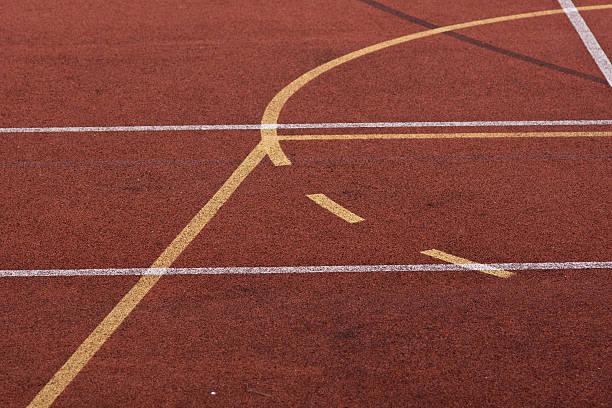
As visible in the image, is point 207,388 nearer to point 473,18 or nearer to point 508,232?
point 508,232

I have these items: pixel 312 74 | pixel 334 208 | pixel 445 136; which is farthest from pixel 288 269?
pixel 312 74

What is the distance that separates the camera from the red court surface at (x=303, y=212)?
5.14 metres

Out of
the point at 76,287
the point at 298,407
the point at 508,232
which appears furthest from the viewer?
the point at 508,232

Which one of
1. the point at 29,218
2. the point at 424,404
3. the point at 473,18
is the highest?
the point at 473,18

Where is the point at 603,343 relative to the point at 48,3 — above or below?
below

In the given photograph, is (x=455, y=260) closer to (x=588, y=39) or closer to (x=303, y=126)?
(x=303, y=126)

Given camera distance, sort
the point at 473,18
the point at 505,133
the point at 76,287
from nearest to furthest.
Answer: the point at 76,287 → the point at 505,133 → the point at 473,18

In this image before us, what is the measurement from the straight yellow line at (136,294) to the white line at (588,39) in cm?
439

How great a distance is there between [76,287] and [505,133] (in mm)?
4473

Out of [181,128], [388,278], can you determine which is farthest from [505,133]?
[181,128]

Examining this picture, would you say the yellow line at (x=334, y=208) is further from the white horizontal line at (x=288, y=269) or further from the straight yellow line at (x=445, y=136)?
the straight yellow line at (x=445, y=136)

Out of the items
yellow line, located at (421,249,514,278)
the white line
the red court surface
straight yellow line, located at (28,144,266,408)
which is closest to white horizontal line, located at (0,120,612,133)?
the red court surface

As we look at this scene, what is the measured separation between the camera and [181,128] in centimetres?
798

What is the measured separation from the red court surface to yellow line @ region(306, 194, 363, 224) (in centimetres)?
7
